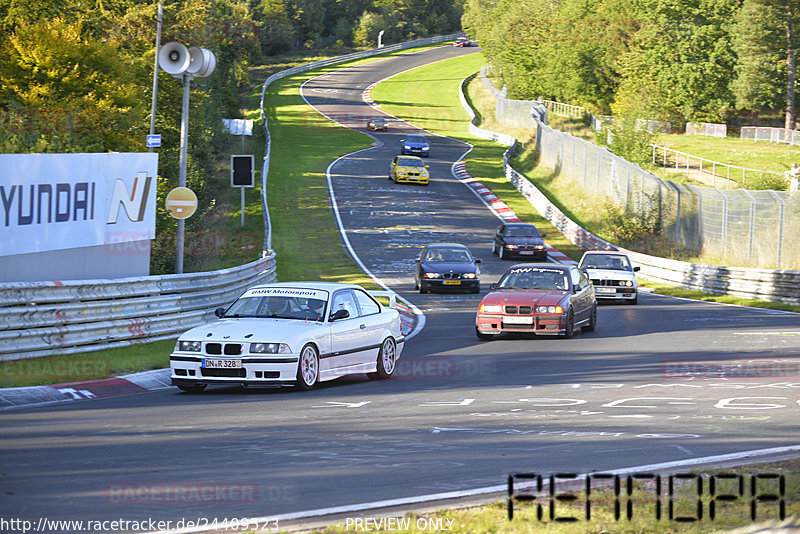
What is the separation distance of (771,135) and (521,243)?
45.6 meters

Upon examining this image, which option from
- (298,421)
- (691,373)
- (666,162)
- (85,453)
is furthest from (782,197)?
(666,162)

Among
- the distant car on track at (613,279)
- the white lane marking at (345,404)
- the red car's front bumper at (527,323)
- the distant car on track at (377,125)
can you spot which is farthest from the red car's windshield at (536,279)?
the distant car on track at (377,125)

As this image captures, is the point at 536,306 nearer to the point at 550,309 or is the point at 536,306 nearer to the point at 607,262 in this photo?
the point at 550,309

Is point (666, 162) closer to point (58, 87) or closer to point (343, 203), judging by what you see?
point (343, 203)

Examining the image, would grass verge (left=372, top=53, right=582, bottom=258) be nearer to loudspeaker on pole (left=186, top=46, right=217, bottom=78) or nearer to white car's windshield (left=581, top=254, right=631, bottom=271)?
white car's windshield (left=581, top=254, right=631, bottom=271)

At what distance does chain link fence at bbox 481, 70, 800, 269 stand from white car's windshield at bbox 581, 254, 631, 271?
20.3 feet

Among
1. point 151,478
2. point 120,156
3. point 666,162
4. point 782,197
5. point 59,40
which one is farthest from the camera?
point 666,162

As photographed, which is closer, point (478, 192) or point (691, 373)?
point (691, 373)

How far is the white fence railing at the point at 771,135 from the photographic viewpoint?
243 feet

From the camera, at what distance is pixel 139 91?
43031mm

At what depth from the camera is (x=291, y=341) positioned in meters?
12.2

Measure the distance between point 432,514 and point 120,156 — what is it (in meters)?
13.0

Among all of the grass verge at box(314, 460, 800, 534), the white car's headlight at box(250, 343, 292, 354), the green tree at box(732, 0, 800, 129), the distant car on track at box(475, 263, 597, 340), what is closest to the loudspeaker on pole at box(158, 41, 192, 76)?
the distant car on track at box(475, 263, 597, 340)

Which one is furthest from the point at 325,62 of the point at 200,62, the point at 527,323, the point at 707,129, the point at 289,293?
the point at 289,293
